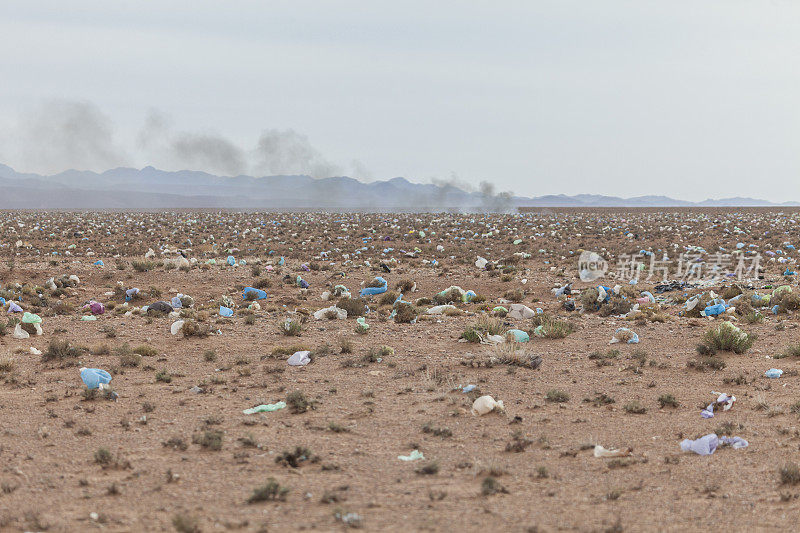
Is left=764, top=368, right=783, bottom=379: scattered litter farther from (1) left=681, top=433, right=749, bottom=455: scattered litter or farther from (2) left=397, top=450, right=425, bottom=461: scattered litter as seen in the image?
(2) left=397, top=450, right=425, bottom=461: scattered litter

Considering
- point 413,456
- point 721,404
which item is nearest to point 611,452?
point 413,456

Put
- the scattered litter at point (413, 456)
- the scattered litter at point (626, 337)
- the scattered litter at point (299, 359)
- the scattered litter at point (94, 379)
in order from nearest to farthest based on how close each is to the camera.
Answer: the scattered litter at point (413, 456) < the scattered litter at point (94, 379) < the scattered litter at point (299, 359) < the scattered litter at point (626, 337)

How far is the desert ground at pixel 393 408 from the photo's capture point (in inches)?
179

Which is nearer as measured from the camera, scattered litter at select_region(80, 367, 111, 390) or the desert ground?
the desert ground

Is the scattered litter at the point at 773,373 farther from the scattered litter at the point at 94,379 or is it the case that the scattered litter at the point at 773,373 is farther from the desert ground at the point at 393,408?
the scattered litter at the point at 94,379

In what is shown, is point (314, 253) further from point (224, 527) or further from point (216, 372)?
point (224, 527)

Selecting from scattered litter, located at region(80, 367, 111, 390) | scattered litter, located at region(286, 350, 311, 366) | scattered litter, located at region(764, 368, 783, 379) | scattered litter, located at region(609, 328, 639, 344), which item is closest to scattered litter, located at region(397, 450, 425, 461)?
scattered litter, located at region(286, 350, 311, 366)

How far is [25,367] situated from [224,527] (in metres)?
6.15

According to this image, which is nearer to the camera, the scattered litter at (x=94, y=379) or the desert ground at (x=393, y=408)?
the desert ground at (x=393, y=408)

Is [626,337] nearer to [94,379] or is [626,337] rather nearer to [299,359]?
[299,359]

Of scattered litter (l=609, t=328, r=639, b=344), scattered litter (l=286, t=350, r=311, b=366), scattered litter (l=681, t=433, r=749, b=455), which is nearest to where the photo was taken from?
scattered litter (l=681, t=433, r=749, b=455)

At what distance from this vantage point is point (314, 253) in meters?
24.5

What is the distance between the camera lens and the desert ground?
14.9 feet

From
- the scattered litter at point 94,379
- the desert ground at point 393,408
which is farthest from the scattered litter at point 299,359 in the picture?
the scattered litter at point 94,379
